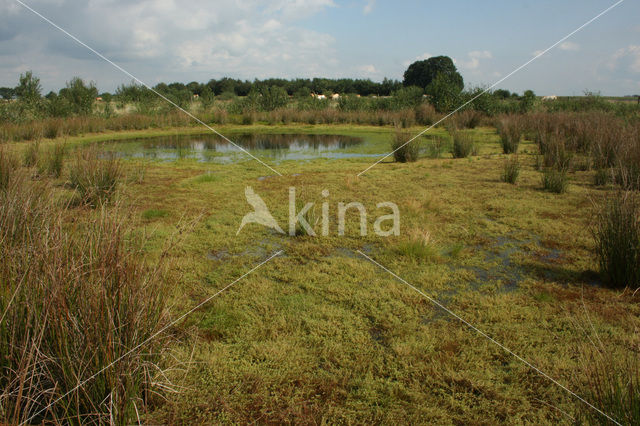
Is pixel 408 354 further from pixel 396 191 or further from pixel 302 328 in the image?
pixel 396 191

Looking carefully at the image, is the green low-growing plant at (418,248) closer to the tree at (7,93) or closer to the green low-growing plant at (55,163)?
the green low-growing plant at (55,163)

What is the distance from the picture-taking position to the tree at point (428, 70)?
48.4 meters

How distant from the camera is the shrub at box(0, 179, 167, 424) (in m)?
1.65

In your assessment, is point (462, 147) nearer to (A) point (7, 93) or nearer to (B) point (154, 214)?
(B) point (154, 214)

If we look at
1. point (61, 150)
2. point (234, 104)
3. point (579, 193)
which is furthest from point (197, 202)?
point (234, 104)

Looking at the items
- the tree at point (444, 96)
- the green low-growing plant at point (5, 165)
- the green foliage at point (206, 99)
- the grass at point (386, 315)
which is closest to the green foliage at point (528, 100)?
the tree at point (444, 96)

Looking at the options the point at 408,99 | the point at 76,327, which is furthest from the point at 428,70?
the point at 76,327

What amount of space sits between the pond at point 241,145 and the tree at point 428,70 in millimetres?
36580

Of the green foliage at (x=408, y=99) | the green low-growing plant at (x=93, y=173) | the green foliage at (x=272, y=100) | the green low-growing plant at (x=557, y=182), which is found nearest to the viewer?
the green low-growing plant at (x=93, y=173)

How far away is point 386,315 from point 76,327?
2.00 m

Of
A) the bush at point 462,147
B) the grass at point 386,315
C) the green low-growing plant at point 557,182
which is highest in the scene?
the bush at point 462,147

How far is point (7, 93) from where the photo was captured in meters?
16.0

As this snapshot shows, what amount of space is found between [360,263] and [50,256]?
264 cm

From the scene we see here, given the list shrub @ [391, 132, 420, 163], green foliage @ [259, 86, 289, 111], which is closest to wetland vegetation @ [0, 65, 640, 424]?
shrub @ [391, 132, 420, 163]
